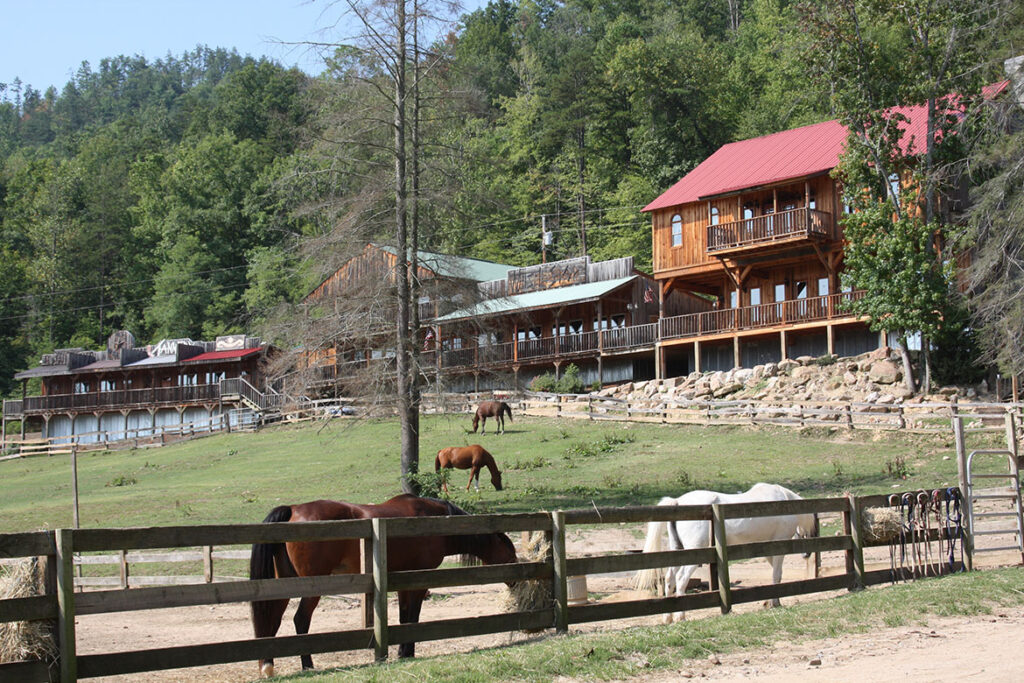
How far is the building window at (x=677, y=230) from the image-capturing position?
46.2 metres

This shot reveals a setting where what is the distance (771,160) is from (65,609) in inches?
1656

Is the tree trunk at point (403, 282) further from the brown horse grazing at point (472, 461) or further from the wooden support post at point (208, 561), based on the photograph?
the wooden support post at point (208, 561)

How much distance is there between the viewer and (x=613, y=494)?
934 inches

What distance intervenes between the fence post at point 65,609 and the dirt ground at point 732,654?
212 cm

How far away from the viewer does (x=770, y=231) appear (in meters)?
40.9

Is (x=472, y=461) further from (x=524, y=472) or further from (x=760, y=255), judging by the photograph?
(x=760, y=255)

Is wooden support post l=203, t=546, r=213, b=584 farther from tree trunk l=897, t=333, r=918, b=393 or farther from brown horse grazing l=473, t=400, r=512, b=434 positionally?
tree trunk l=897, t=333, r=918, b=393

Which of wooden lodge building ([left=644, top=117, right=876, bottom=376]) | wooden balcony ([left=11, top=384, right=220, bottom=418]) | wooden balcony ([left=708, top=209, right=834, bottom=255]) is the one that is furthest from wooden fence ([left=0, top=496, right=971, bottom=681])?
wooden balcony ([left=11, top=384, right=220, bottom=418])

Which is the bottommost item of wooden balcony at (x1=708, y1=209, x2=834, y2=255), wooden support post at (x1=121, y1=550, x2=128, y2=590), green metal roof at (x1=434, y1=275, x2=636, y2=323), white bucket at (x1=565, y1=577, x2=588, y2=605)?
wooden support post at (x1=121, y1=550, x2=128, y2=590)

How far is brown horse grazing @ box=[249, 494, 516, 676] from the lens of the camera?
8430mm

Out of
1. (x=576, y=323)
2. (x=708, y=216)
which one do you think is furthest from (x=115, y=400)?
(x=708, y=216)

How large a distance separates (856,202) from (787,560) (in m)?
22.7

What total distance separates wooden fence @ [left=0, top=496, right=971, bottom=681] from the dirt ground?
2.31 ft

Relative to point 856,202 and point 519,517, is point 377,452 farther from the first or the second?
point 519,517
